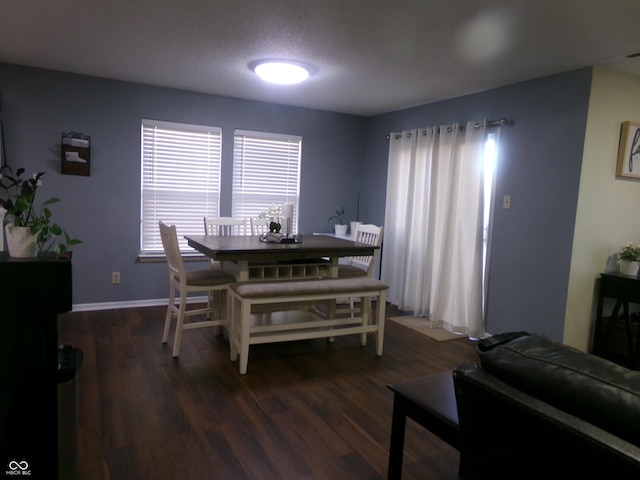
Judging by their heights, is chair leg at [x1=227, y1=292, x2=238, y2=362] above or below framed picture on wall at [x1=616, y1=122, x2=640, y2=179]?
below

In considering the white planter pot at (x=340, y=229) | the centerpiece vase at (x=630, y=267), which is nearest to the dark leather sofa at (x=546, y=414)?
the centerpiece vase at (x=630, y=267)

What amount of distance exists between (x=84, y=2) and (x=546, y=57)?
2.90m

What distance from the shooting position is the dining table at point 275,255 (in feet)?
10.2

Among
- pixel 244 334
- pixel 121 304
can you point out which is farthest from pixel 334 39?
pixel 121 304

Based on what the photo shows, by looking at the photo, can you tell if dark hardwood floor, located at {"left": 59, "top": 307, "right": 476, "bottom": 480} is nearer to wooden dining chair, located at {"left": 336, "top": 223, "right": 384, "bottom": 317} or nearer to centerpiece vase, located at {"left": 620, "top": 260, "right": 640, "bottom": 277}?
wooden dining chair, located at {"left": 336, "top": 223, "right": 384, "bottom": 317}

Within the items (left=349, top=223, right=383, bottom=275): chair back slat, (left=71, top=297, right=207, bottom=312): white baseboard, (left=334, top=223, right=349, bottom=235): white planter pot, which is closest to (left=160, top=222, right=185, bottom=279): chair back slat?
(left=71, top=297, right=207, bottom=312): white baseboard

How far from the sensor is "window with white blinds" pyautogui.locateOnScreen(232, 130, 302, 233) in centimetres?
489

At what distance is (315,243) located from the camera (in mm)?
3660

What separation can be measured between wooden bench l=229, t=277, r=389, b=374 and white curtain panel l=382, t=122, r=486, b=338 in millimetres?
997

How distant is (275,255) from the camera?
10.6ft

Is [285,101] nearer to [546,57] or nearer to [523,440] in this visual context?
[546,57]

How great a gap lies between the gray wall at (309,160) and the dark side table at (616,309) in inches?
14.5

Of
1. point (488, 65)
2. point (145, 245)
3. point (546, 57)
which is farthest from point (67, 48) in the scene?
point (546, 57)

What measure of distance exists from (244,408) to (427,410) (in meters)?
1.37
